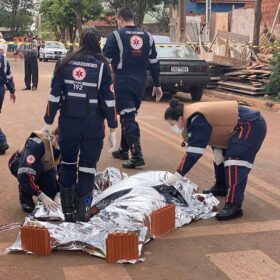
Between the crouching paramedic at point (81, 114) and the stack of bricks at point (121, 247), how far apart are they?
0.87 metres

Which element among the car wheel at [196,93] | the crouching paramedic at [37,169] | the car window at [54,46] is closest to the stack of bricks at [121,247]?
the crouching paramedic at [37,169]

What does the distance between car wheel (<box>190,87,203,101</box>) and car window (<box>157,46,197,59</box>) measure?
0.88 metres

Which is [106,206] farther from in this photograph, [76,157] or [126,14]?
[126,14]

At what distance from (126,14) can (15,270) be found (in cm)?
423

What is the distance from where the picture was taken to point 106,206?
5211 millimetres

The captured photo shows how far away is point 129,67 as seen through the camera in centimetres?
744

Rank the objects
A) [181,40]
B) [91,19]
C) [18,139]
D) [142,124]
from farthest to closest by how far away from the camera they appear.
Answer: [91,19], [181,40], [142,124], [18,139]

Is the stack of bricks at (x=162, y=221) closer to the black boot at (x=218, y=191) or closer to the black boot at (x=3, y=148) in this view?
the black boot at (x=218, y=191)

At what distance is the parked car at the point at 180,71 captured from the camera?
48.3 ft

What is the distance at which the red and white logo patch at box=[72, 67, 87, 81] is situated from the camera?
486 cm

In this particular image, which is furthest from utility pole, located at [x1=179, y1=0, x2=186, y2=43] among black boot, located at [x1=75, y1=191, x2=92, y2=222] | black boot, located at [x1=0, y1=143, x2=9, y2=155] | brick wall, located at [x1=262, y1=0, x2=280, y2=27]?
black boot, located at [x1=75, y1=191, x2=92, y2=222]

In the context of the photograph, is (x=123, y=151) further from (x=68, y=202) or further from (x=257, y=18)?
(x=257, y=18)

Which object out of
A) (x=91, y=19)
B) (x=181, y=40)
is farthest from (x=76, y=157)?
(x=91, y=19)

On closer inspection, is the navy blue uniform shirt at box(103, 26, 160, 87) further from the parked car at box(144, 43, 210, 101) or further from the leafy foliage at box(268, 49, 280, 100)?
the leafy foliage at box(268, 49, 280, 100)
